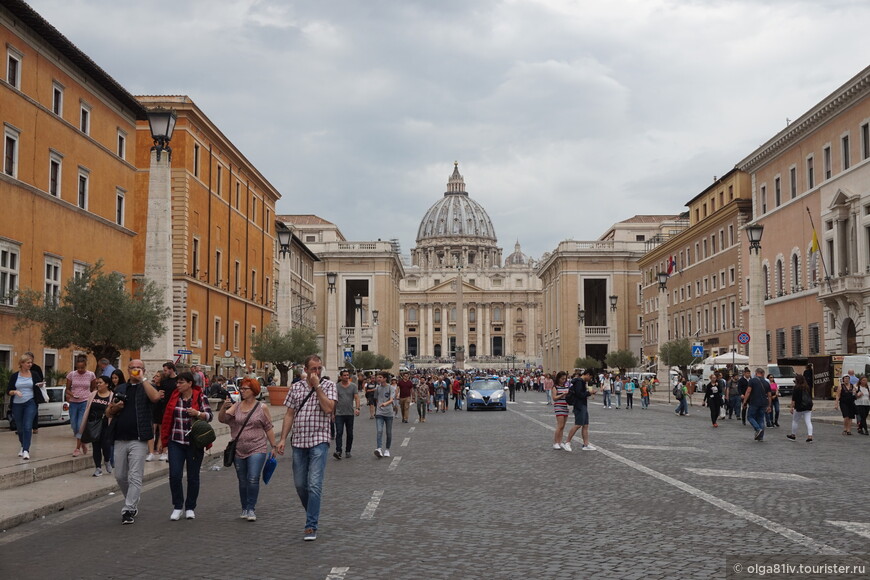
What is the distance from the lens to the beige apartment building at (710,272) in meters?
63.6

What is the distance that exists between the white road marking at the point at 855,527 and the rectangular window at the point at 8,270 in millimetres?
24587

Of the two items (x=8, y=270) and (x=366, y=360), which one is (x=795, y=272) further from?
(x=366, y=360)

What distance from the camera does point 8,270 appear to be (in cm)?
2936

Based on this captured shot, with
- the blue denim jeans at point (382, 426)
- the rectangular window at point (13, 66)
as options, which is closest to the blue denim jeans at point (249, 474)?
the blue denim jeans at point (382, 426)

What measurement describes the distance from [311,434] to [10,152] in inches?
935

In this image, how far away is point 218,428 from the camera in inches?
997

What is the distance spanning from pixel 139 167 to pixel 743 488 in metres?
38.3

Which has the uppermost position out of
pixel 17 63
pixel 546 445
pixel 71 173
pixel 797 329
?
pixel 17 63

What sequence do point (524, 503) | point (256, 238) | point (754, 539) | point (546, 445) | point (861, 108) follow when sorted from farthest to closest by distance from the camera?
point (256, 238)
point (861, 108)
point (546, 445)
point (524, 503)
point (754, 539)

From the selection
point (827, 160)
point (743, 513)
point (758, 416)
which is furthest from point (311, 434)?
point (827, 160)

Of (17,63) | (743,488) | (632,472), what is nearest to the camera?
(743,488)

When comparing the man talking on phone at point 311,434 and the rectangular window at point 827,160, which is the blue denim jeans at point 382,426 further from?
the rectangular window at point 827,160

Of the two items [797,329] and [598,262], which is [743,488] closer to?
[797,329]

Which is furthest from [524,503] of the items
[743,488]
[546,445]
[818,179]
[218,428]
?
[818,179]
